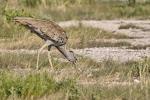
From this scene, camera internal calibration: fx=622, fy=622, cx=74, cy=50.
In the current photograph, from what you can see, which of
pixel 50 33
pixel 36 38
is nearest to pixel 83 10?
pixel 36 38

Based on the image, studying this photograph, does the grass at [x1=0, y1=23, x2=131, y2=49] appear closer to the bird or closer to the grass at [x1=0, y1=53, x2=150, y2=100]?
the bird

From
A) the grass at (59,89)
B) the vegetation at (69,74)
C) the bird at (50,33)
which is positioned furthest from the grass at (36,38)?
the grass at (59,89)

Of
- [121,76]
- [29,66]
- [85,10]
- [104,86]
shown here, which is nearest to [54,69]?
[29,66]

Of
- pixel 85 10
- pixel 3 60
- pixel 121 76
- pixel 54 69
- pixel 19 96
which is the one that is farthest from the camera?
pixel 85 10

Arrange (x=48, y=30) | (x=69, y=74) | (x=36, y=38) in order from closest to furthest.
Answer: (x=69, y=74) < (x=48, y=30) < (x=36, y=38)

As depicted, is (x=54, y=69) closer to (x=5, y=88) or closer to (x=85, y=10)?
(x=5, y=88)

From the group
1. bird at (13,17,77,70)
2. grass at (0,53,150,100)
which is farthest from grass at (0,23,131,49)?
grass at (0,53,150,100)

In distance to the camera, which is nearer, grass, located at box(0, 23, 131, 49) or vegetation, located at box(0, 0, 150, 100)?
vegetation, located at box(0, 0, 150, 100)

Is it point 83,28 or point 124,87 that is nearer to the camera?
point 124,87

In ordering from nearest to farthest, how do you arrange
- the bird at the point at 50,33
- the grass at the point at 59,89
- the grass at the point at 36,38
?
the grass at the point at 59,89, the bird at the point at 50,33, the grass at the point at 36,38

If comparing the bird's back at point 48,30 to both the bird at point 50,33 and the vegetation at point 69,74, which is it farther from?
the vegetation at point 69,74

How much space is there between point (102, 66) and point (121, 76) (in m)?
1.82

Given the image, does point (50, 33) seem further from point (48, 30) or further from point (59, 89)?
point (59, 89)

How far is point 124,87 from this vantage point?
10977 mm
